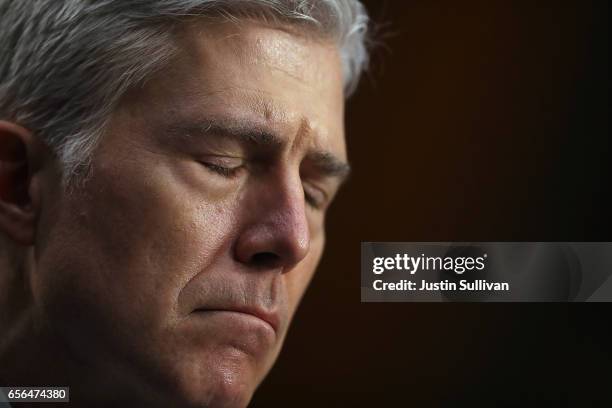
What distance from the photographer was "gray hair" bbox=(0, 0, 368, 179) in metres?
0.93

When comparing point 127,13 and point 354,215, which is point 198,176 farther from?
point 354,215

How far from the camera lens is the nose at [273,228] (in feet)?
3.02

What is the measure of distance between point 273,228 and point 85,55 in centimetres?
32

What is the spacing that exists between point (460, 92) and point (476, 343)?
1.26 ft

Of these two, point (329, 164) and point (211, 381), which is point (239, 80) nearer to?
point (329, 164)

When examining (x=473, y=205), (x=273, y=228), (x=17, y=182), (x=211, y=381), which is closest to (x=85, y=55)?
(x=17, y=182)

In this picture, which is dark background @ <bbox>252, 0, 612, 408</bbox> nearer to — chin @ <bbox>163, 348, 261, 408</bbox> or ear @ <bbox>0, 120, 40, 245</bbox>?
chin @ <bbox>163, 348, 261, 408</bbox>

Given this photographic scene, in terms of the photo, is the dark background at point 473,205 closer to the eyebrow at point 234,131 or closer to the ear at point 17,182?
the eyebrow at point 234,131

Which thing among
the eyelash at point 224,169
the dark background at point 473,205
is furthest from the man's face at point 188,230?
the dark background at point 473,205

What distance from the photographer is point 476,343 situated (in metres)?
1.10

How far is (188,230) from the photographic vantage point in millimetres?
896

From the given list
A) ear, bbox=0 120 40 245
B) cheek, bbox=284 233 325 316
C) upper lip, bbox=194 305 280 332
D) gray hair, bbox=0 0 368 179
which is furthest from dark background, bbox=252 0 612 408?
ear, bbox=0 120 40 245

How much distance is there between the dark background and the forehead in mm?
236

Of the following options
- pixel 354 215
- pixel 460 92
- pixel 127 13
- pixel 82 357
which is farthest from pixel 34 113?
pixel 460 92
